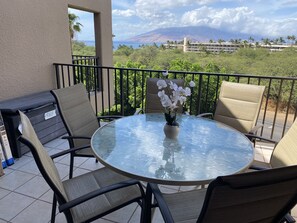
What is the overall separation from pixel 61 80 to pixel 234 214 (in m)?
4.40

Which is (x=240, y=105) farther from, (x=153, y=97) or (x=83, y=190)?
(x=83, y=190)

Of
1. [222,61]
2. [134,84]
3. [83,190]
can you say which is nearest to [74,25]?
[134,84]

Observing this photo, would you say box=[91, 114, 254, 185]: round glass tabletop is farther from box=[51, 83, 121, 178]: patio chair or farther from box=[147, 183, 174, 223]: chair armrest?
box=[51, 83, 121, 178]: patio chair

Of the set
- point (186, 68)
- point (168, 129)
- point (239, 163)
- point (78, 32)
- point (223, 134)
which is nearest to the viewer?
point (239, 163)

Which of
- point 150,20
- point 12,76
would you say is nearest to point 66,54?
point 12,76

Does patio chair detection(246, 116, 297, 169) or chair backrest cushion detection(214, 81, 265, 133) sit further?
chair backrest cushion detection(214, 81, 265, 133)

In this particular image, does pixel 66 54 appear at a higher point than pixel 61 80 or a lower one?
higher

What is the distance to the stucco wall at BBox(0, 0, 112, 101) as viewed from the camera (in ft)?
11.2

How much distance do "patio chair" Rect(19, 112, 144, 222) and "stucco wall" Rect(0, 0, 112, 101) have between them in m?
2.54

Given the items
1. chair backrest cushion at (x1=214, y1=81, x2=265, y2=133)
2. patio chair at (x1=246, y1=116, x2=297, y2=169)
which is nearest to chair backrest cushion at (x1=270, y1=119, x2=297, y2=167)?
patio chair at (x1=246, y1=116, x2=297, y2=169)

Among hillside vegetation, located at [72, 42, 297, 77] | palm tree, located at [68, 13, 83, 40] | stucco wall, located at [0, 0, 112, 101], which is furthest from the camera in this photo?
hillside vegetation, located at [72, 42, 297, 77]

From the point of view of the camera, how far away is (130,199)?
61.1 inches

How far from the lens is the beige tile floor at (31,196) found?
1.96 meters

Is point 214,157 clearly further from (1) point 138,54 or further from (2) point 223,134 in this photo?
(1) point 138,54
